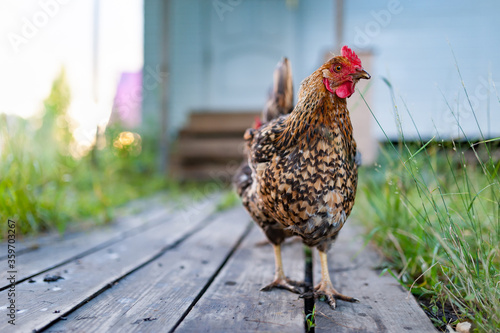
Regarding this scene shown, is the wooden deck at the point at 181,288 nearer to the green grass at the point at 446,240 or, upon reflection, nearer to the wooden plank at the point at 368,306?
the wooden plank at the point at 368,306

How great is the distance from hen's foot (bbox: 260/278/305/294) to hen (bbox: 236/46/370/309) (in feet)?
0.36

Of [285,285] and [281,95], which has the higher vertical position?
[281,95]

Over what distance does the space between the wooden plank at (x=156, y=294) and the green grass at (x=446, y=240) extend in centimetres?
89

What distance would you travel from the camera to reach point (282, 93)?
7.16 feet

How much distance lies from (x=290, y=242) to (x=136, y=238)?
1059 mm


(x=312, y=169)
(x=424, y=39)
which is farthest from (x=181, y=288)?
(x=424, y=39)

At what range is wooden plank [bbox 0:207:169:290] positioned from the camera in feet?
5.83

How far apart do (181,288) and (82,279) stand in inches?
18.3

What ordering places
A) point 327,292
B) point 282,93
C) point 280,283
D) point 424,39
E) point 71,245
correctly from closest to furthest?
point 327,292 → point 280,283 → point 282,93 → point 71,245 → point 424,39

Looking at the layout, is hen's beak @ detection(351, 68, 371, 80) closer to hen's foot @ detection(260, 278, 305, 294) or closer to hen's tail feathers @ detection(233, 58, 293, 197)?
hen's tail feathers @ detection(233, 58, 293, 197)

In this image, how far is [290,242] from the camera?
2502 millimetres

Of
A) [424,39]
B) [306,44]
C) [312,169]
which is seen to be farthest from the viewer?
[306,44]

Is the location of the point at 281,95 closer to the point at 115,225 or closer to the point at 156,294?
the point at 156,294

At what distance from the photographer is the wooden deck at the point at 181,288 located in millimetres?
1237
